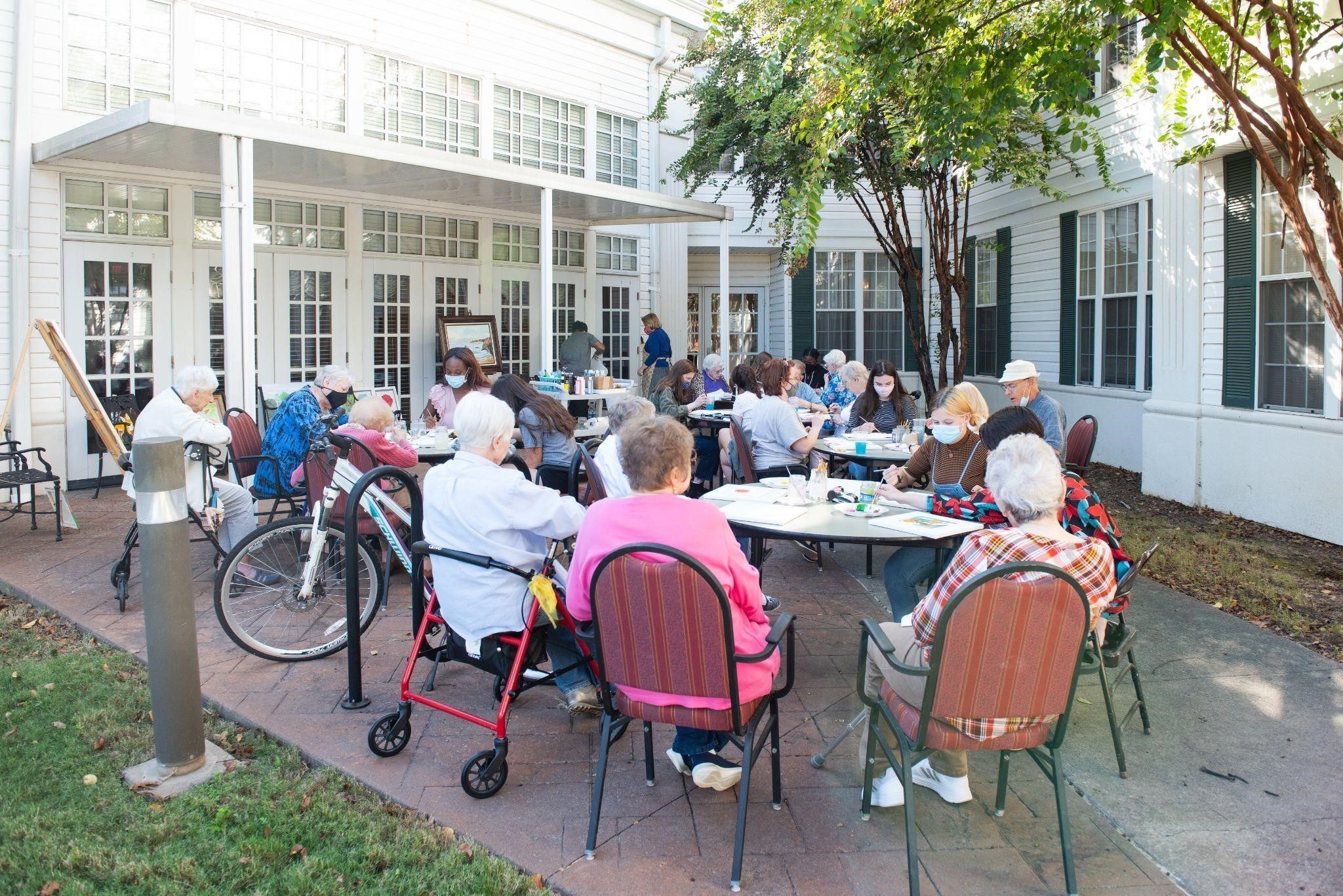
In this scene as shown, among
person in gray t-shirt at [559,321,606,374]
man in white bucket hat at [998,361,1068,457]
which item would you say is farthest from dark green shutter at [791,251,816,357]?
man in white bucket hat at [998,361,1068,457]

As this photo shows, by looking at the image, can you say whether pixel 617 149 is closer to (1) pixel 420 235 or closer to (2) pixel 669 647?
(1) pixel 420 235

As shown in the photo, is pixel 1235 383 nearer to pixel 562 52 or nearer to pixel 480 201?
pixel 480 201

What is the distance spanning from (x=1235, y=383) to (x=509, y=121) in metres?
8.75

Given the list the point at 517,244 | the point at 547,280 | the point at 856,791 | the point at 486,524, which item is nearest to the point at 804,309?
the point at 517,244

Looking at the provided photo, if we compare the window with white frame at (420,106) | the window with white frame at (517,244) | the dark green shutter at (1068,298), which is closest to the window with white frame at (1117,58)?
the dark green shutter at (1068,298)

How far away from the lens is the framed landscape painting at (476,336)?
12.1 metres

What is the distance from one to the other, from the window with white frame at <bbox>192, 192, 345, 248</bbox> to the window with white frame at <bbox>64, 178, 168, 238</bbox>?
34 cm

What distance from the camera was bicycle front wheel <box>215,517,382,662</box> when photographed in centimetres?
462

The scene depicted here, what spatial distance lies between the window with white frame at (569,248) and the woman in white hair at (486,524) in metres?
10.5

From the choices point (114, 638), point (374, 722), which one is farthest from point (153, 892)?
point (114, 638)

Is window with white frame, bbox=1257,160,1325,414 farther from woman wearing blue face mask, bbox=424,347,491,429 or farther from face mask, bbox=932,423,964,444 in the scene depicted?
woman wearing blue face mask, bbox=424,347,491,429

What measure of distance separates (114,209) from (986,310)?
11775 mm

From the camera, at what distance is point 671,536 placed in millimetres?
3010

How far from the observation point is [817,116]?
28.9ft
